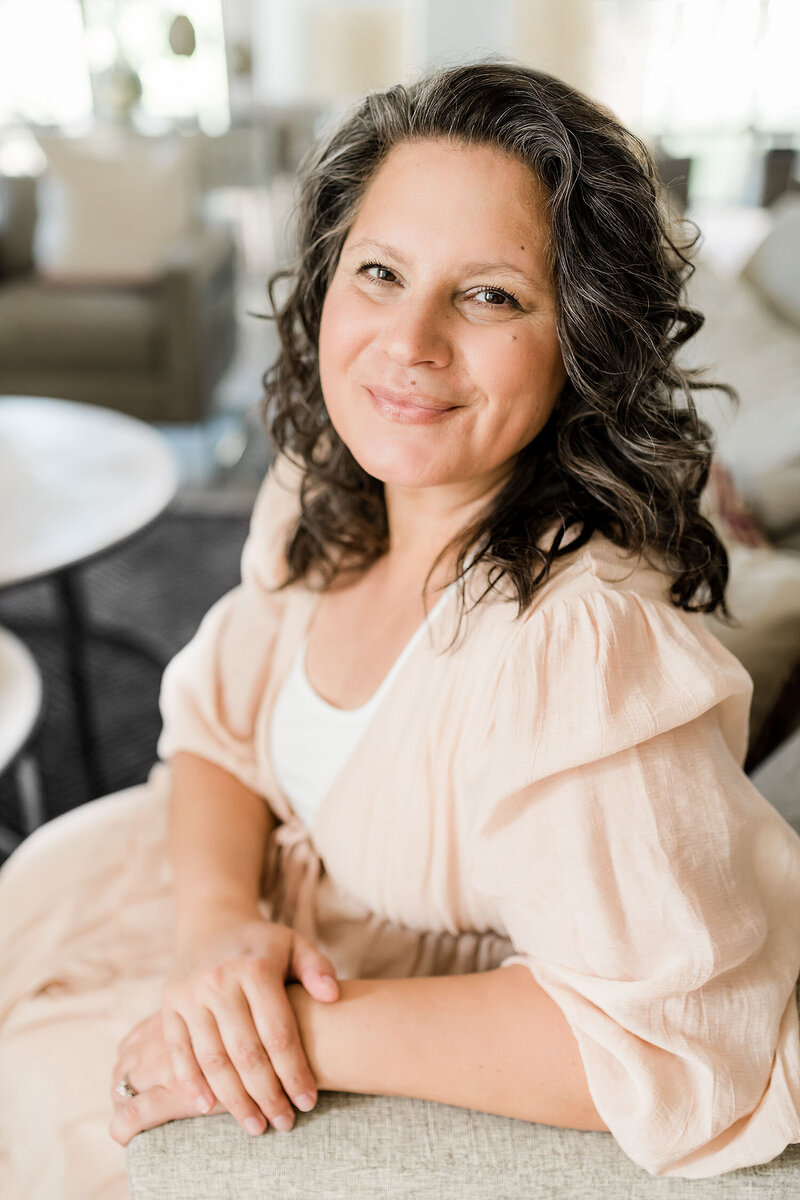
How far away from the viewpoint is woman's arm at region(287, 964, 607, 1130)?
0.69 metres

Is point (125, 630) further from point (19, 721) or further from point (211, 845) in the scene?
point (211, 845)

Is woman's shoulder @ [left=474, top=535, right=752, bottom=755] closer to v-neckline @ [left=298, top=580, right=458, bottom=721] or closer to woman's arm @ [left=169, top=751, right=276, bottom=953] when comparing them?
v-neckline @ [left=298, top=580, right=458, bottom=721]

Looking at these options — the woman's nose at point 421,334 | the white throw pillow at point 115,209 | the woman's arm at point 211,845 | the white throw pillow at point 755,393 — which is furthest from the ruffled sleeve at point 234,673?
the white throw pillow at point 115,209

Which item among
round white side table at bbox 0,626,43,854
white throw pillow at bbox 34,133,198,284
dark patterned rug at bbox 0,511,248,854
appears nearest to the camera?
round white side table at bbox 0,626,43,854

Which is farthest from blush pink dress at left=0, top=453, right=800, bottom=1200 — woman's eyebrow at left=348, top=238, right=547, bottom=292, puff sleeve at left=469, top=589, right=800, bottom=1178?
woman's eyebrow at left=348, top=238, right=547, bottom=292

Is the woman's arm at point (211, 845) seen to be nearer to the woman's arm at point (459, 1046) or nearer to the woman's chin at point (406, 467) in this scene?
the woman's arm at point (459, 1046)

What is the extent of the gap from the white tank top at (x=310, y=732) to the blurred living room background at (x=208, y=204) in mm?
751

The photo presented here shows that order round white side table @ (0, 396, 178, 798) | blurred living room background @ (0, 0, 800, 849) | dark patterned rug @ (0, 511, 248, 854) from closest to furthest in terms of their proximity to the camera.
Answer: round white side table @ (0, 396, 178, 798), dark patterned rug @ (0, 511, 248, 854), blurred living room background @ (0, 0, 800, 849)

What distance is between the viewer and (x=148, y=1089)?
2.42 ft

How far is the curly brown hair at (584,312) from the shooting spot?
28.8 inches

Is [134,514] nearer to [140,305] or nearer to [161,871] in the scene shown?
[161,871]

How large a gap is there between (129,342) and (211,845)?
9.36 ft

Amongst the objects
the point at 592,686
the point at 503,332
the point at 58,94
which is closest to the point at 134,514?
the point at 503,332

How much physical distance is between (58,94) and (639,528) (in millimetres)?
5924
